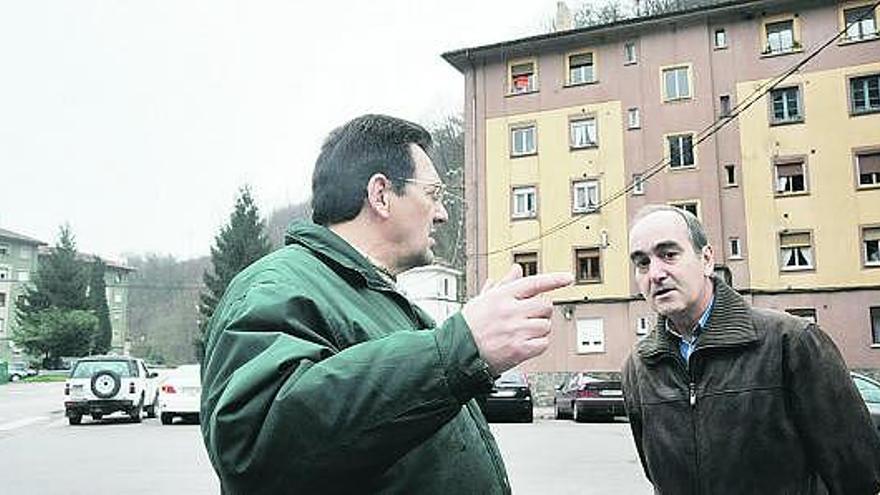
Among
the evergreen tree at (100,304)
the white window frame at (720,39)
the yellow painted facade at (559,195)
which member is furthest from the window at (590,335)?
the evergreen tree at (100,304)

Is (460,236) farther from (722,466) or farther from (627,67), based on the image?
(722,466)

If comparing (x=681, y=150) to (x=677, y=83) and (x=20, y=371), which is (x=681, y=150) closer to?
(x=677, y=83)

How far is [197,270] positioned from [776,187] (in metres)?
67.0

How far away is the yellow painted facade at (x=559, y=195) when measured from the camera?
109 ft

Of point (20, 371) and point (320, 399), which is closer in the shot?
point (320, 399)

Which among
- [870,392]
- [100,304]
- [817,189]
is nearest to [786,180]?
[817,189]

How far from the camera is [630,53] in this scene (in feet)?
113

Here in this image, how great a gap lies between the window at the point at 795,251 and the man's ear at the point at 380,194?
3138cm

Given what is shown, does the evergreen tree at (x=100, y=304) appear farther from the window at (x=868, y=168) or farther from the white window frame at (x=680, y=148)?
the window at (x=868, y=168)

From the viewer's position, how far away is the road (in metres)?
9.95

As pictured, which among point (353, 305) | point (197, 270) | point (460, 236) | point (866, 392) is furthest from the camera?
point (197, 270)

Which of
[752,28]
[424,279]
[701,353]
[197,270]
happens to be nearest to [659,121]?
[752,28]

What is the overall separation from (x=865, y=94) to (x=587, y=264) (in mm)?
12249

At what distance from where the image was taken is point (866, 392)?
12344mm
